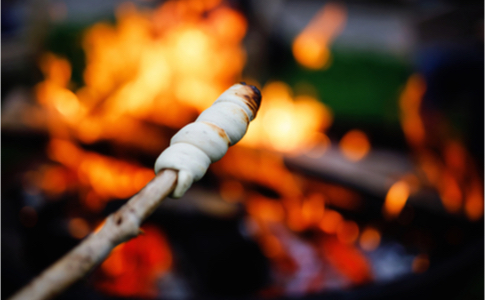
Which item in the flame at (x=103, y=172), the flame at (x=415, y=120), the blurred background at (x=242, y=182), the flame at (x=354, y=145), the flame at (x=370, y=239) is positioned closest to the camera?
the blurred background at (x=242, y=182)

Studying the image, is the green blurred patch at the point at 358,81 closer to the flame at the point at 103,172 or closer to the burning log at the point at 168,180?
the flame at the point at 103,172

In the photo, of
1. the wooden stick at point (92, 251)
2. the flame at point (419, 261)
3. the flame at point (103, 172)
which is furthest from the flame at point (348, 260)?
the wooden stick at point (92, 251)

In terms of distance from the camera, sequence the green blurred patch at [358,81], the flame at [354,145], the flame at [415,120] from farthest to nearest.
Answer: the green blurred patch at [358,81] → the flame at [415,120] → the flame at [354,145]

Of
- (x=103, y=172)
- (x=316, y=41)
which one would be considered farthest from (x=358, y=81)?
(x=103, y=172)

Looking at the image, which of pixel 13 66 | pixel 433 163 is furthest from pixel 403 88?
pixel 13 66

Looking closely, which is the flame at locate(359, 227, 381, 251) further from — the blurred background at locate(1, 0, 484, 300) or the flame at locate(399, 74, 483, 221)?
the flame at locate(399, 74, 483, 221)

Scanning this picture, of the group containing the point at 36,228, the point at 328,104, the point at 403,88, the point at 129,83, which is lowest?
the point at 36,228

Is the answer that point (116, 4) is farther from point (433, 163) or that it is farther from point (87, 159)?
point (433, 163)
